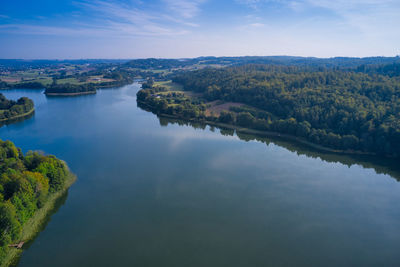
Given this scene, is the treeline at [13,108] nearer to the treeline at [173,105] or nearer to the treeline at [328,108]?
the treeline at [173,105]

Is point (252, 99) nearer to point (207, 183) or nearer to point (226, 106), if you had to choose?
point (226, 106)

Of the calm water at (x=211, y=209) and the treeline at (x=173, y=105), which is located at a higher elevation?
the treeline at (x=173, y=105)

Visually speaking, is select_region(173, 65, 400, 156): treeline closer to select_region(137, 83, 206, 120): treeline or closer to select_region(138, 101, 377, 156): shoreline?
select_region(138, 101, 377, 156): shoreline

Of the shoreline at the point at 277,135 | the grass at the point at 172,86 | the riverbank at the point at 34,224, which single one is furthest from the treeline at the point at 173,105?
the riverbank at the point at 34,224

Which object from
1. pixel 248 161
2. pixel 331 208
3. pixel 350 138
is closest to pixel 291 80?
pixel 350 138

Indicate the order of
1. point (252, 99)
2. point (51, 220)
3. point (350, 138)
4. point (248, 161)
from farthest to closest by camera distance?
point (252, 99)
point (350, 138)
point (248, 161)
point (51, 220)

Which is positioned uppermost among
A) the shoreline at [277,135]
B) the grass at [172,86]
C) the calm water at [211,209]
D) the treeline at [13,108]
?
the grass at [172,86]

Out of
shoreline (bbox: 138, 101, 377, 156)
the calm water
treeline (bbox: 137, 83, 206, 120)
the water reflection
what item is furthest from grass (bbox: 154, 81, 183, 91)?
the calm water

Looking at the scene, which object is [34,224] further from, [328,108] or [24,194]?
[328,108]
